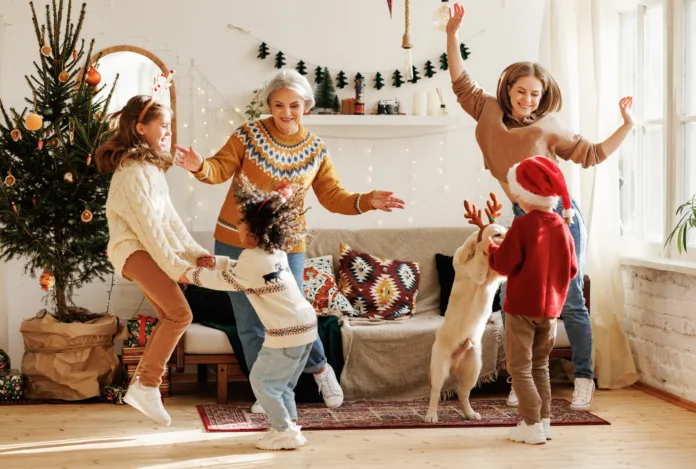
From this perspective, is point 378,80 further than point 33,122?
Yes

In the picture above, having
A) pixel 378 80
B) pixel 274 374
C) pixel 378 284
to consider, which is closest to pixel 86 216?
pixel 274 374

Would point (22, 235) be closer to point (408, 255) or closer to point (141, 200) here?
point (141, 200)

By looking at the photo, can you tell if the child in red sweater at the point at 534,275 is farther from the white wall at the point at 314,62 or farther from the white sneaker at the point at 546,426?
the white wall at the point at 314,62

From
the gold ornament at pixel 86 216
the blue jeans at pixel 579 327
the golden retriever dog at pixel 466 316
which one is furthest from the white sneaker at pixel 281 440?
the gold ornament at pixel 86 216

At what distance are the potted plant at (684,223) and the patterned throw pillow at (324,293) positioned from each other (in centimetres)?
162

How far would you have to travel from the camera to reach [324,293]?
15.2 feet

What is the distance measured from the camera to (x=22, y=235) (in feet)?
13.8

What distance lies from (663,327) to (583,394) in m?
0.62

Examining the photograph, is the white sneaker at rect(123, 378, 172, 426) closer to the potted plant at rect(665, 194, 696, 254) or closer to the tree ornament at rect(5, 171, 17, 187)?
the tree ornament at rect(5, 171, 17, 187)

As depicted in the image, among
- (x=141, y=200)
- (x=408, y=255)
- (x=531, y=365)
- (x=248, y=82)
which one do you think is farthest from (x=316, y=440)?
(x=248, y=82)

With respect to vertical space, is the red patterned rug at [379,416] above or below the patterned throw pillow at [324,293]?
below

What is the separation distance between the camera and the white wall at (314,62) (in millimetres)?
4961

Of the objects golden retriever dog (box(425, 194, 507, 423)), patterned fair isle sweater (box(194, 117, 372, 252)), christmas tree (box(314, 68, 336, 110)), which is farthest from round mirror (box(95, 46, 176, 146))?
golden retriever dog (box(425, 194, 507, 423))

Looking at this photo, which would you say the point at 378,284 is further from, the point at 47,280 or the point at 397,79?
the point at 47,280
